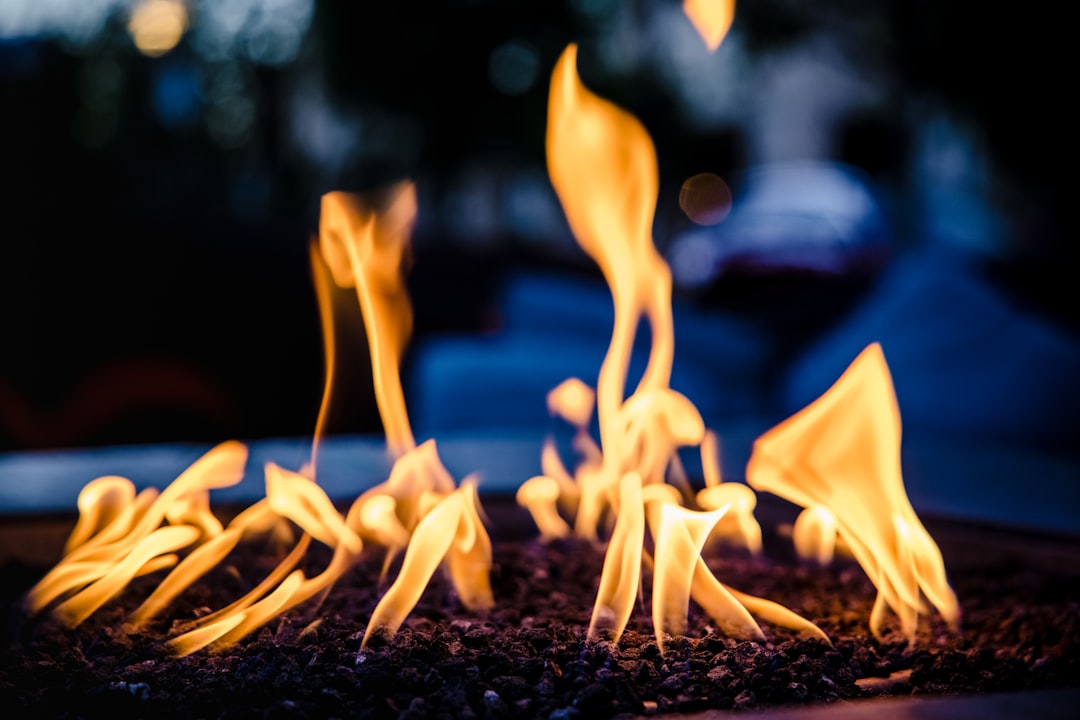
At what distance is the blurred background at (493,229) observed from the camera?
138 inches

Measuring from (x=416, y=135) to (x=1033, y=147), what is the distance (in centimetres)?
572

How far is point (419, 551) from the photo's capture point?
1467 mm

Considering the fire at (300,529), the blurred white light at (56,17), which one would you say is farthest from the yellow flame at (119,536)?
the blurred white light at (56,17)

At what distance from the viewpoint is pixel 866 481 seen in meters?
1.58

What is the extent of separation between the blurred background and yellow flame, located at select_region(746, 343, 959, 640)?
1.28 m

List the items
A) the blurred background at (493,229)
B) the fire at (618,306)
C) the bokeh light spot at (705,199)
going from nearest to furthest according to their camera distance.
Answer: the fire at (618,306) < the blurred background at (493,229) < the bokeh light spot at (705,199)

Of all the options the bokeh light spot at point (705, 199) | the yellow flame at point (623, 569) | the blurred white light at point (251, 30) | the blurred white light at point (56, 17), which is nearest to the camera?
the yellow flame at point (623, 569)

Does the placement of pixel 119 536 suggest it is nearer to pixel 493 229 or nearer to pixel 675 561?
pixel 675 561

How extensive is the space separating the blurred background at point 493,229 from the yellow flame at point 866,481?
1.28m

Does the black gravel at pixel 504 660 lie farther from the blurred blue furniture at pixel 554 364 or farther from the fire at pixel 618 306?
the blurred blue furniture at pixel 554 364

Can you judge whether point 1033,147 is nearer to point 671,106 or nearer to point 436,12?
point 671,106

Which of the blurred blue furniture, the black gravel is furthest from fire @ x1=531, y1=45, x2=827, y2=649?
the blurred blue furniture

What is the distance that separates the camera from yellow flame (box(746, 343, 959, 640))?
58.8 inches

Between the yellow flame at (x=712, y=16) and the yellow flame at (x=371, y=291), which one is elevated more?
the yellow flame at (x=712, y=16)
